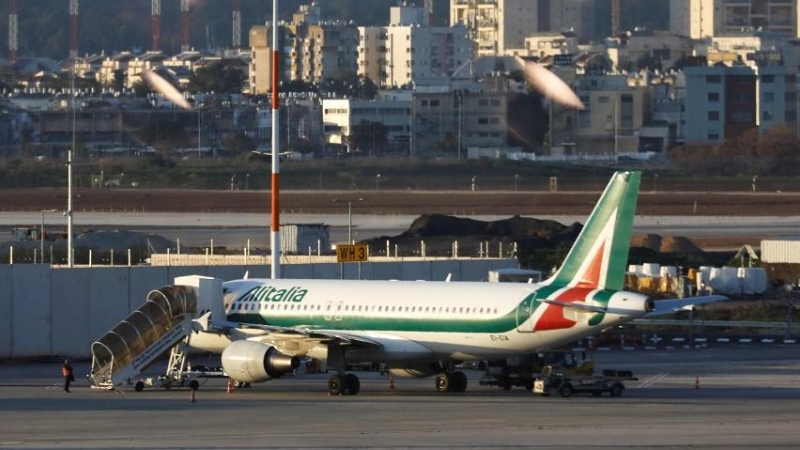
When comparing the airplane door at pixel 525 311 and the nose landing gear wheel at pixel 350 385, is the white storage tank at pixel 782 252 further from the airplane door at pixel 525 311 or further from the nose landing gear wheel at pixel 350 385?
the nose landing gear wheel at pixel 350 385

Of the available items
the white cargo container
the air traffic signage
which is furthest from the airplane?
the white cargo container

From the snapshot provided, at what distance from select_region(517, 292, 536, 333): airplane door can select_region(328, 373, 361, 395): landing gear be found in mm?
4260

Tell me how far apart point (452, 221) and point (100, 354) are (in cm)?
5324

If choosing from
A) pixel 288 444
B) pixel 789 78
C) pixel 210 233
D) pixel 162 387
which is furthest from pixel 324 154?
pixel 288 444

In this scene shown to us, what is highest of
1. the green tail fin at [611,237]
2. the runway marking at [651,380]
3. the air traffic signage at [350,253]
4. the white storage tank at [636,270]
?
the green tail fin at [611,237]

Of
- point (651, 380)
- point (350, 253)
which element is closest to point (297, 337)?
point (651, 380)

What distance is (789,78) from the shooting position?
19662cm

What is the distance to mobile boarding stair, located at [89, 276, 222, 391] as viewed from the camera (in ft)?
149

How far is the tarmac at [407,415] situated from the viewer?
3334 cm

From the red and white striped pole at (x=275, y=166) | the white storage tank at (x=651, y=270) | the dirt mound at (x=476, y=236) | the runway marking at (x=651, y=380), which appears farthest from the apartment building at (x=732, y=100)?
the runway marking at (x=651, y=380)

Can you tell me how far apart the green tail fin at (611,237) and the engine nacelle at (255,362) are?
23.4 ft

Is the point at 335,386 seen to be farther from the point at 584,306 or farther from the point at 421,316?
the point at 584,306

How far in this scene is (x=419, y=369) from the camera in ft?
149

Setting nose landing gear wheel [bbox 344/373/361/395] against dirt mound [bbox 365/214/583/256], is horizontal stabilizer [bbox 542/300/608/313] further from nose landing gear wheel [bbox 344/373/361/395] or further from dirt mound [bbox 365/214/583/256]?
→ dirt mound [bbox 365/214/583/256]
